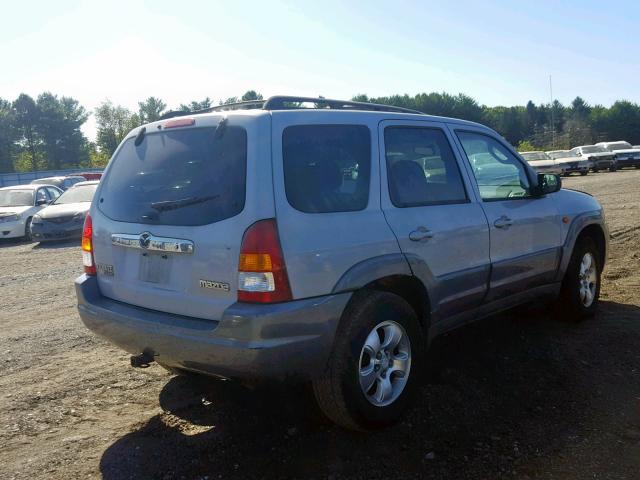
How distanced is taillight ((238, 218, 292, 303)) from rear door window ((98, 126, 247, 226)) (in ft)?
0.60

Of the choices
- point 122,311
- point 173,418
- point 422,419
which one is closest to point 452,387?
point 422,419

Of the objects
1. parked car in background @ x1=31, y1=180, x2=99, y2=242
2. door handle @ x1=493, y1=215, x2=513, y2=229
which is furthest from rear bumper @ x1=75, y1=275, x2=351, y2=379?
parked car in background @ x1=31, y1=180, x2=99, y2=242

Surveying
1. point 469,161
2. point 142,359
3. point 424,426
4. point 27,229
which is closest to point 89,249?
point 142,359

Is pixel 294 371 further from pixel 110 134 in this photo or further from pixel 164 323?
pixel 110 134

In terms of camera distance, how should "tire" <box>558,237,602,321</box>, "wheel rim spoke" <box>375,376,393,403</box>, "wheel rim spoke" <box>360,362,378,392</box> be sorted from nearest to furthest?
"wheel rim spoke" <box>360,362,378,392</box>, "wheel rim spoke" <box>375,376,393,403</box>, "tire" <box>558,237,602,321</box>

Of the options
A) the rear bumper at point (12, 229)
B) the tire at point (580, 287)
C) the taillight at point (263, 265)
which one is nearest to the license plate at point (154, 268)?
the taillight at point (263, 265)

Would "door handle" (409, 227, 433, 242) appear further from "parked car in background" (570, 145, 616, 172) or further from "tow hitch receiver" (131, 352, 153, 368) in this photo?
"parked car in background" (570, 145, 616, 172)

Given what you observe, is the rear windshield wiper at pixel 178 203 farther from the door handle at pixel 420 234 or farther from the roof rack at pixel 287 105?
the door handle at pixel 420 234

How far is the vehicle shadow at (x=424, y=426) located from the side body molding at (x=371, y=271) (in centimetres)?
63

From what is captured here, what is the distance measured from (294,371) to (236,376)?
30cm

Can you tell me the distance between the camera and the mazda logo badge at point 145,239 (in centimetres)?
336

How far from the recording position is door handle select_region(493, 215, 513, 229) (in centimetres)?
441

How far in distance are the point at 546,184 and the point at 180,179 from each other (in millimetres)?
3188

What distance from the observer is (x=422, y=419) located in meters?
3.66
